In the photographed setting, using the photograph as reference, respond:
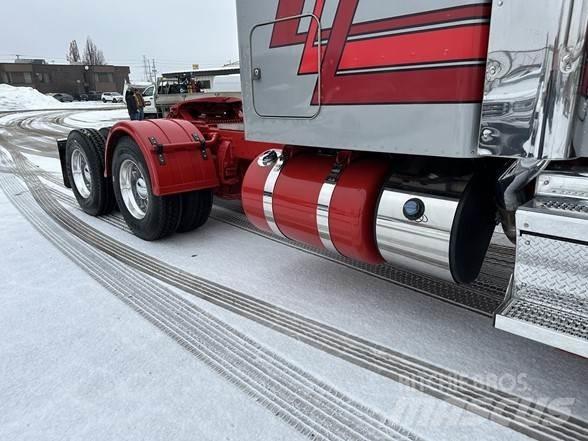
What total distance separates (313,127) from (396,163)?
53 cm

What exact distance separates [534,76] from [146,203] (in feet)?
11.6

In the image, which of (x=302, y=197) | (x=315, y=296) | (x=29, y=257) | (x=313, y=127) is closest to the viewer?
(x=313, y=127)

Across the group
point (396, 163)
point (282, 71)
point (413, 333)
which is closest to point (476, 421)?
point (413, 333)

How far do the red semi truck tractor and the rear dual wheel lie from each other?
3.75ft

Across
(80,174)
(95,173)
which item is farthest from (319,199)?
(80,174)

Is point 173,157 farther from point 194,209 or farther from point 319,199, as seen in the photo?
point 319,199

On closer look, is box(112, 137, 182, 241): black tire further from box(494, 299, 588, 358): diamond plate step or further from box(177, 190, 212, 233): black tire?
box(494, 299, 588, 358): diamond plate step

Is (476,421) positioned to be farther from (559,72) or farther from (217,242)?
(217,242)

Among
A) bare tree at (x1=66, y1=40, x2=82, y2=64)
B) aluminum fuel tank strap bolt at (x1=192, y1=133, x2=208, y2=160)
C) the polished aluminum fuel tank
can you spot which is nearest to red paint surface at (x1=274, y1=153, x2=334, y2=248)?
the polished aluminum fuel tank

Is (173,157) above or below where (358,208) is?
above

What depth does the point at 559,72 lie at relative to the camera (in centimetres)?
165

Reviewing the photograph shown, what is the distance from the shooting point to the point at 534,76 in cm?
169

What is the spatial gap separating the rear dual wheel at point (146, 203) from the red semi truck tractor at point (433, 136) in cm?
114

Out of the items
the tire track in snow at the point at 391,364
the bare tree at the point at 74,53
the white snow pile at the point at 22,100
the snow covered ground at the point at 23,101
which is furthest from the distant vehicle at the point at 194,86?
the bare tree at the point at 74,53
